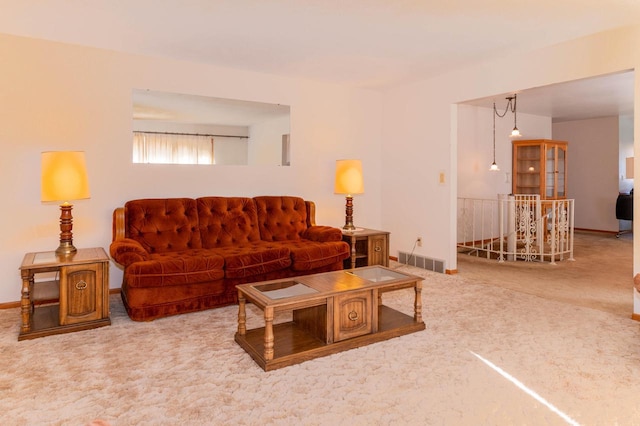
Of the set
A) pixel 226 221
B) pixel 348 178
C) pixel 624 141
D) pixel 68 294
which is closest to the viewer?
pixel 68 294

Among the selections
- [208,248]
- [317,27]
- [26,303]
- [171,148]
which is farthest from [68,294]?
[317,27]

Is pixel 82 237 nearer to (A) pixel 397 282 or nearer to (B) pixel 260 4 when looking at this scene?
(B) pixel 260 4

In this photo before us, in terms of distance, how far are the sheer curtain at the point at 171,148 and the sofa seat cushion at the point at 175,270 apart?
116cm

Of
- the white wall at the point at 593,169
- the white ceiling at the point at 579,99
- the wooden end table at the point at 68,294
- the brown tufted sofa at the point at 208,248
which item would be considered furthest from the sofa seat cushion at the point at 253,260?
the white wall at the point at 593,169

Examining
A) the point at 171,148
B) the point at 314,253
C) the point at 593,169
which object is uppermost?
the point at 593,169

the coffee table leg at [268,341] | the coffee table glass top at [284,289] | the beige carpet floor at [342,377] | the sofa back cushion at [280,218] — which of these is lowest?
the beige carpet floor at [342,377]

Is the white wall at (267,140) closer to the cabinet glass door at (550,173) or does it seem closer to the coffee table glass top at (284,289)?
the coffee table glass top at (284,289)

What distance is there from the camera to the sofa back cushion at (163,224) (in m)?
3.88

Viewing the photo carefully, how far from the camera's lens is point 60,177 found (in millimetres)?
3217

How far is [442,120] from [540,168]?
3657 mm

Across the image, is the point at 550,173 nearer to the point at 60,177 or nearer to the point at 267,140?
the point at 267,140

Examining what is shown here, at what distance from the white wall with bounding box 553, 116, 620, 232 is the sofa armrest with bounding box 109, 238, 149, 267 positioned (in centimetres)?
887

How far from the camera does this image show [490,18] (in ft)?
10.7

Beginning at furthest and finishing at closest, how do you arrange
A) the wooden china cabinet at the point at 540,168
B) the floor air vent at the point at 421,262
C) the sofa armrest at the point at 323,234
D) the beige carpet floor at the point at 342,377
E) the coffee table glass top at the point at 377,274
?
1. the wooden china cabinet at the point at 540,168
2. the floor air vent at the point at 421,262
3. the sofa armrest at the point at 323,234
4. the coffee table glass top at the point at 377,274
5. the beige carpet floor at the point at 342,377
